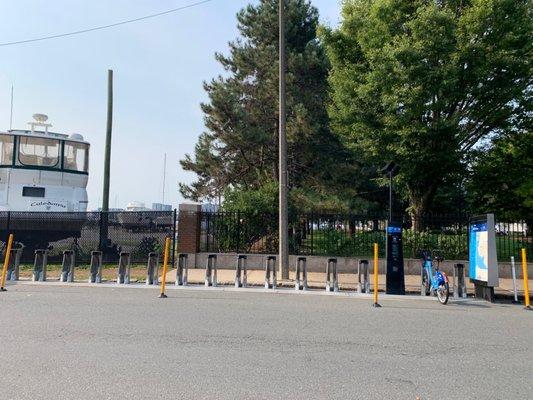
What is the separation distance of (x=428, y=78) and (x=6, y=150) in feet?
44.4

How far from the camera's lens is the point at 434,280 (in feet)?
35.7

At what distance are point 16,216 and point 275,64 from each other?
1208 centimetres

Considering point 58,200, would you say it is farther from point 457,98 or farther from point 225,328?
point 457,98

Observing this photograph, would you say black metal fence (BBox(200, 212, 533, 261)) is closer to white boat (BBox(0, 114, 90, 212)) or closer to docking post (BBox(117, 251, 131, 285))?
docking post (BBox(117, 251, 131, 285))

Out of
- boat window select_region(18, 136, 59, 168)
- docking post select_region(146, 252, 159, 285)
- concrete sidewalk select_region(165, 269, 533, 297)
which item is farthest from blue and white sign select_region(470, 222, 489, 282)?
boat window select_region(18, 136, 59, 168)

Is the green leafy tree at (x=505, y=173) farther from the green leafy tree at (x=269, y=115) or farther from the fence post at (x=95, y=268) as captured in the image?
the fence post at (x=95, y=268)

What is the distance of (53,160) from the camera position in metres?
16.1

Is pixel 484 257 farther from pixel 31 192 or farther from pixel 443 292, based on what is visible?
pixel 31 192

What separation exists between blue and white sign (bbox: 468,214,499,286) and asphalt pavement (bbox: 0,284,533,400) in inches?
35.0

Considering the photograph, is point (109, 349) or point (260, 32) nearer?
point (109, 349)

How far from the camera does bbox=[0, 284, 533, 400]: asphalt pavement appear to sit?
483 cm

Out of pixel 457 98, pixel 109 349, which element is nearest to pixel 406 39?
pixel 457 98

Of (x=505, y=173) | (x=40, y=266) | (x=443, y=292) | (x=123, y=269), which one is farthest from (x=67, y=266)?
(x=505, y=173)

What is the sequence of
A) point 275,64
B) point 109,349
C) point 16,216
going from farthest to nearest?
point 275,64 < point 16,216 < point 109,349
